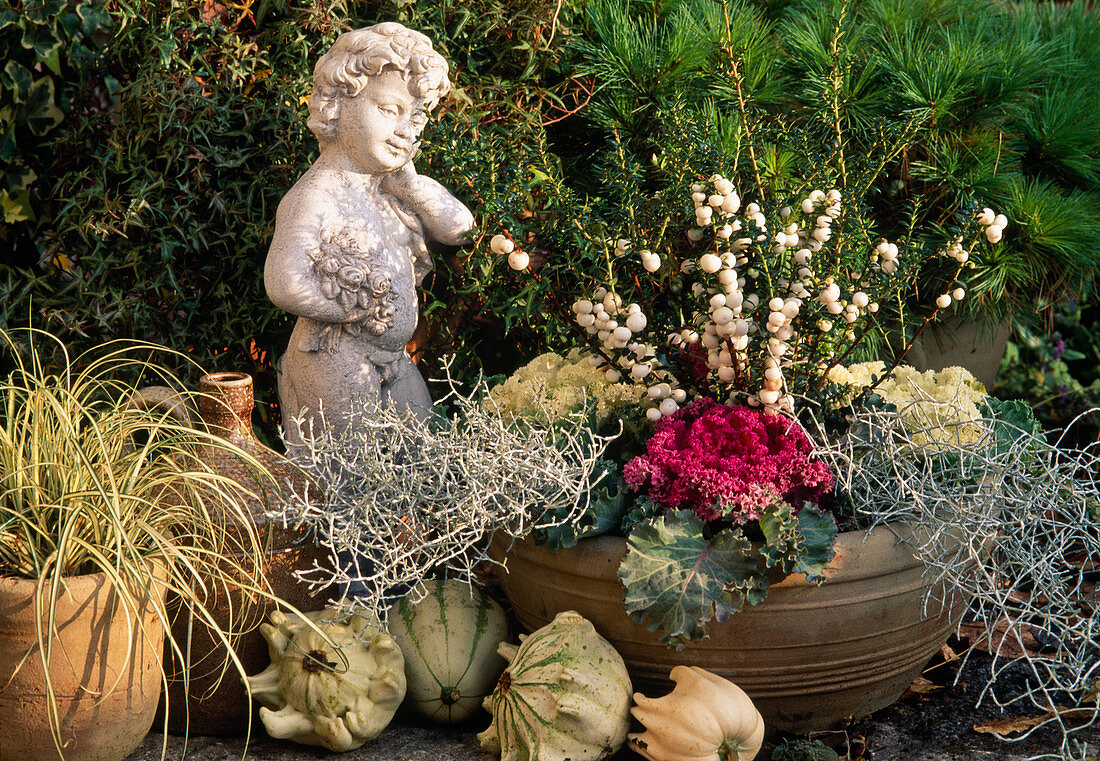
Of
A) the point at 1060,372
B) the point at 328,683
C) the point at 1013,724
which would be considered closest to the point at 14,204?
the point at 328,683

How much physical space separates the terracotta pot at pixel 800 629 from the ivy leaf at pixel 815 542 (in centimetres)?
5

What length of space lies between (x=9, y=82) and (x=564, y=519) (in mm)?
2261

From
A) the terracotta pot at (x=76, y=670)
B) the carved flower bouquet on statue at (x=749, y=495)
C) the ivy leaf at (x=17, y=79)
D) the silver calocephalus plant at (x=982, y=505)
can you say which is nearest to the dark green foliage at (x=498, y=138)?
the ivy leaf at (x=17, y=79)

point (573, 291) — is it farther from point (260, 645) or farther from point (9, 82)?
point (9, 82)

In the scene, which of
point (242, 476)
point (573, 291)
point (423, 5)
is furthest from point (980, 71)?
point (242, 476)

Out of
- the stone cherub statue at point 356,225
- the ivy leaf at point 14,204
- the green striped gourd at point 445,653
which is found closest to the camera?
the green striped gourd at point 445,653

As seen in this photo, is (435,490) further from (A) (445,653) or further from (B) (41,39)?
(B) (41,39)

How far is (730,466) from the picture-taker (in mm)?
2076

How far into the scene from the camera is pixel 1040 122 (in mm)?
3408

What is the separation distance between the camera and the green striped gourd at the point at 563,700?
1997 millimetres

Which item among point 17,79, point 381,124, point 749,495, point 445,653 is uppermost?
point 17,79

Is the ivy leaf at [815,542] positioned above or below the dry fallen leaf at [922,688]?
above

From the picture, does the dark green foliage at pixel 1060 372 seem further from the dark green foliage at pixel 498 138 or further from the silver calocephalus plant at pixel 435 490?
the silver calocephalus plant at pixel 435 490

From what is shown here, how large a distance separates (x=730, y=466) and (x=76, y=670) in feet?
4.39
